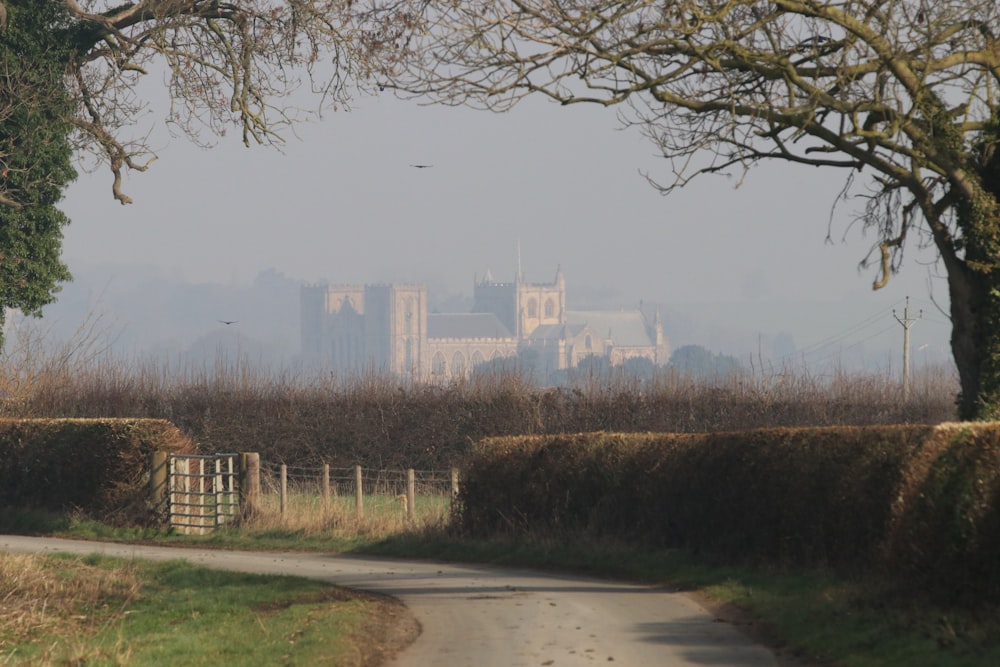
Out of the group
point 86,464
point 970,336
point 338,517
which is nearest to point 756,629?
point 970,336

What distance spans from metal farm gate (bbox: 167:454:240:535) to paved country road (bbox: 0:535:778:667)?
246 inches

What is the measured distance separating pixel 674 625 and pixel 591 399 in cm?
2862

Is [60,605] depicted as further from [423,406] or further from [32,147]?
[423,406]

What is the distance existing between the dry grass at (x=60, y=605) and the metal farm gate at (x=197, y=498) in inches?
334

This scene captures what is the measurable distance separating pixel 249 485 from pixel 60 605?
1297 centimetres

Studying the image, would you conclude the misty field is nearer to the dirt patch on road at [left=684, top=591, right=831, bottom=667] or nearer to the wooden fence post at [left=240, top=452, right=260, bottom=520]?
the wooden fence post at [left=240, top=452, right=260, bottom=520]

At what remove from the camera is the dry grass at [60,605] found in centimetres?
1259

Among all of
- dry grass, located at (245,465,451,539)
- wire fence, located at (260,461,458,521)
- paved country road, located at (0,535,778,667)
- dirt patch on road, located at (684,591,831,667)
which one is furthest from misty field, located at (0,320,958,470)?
dirt patch on road, located at (684,591,831,667)

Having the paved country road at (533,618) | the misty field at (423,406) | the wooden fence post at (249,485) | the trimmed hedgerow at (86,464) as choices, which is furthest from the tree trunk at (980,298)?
the misty field at (423,406)

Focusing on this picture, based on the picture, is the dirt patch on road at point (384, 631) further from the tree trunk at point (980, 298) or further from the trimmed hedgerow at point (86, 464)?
the trimmed hedgerow at point (86, 464)

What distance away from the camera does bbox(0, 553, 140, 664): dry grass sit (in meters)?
Answer: 12.6

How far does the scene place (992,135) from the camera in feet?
56.8

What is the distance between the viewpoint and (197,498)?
29.7 m

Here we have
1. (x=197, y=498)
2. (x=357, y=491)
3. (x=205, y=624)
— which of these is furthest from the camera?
(x=197, y=498)
